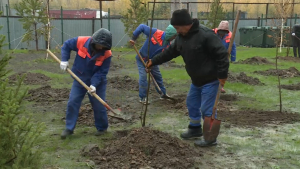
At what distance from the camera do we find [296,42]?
57.9 feet

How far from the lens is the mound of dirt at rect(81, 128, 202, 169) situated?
416 cm

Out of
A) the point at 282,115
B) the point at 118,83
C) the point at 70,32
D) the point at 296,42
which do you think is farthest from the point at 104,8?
the point at 282,115

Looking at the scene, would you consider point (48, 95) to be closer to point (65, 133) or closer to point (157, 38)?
point (157, 38)

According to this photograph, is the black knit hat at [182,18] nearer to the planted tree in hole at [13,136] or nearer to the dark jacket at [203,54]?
the dark jacket at [203,54]

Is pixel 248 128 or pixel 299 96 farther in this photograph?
Result: pixel 299 96

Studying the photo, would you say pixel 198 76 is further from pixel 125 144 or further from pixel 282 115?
pixel 282 115

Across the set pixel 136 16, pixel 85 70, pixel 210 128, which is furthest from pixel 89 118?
pixel 136 16

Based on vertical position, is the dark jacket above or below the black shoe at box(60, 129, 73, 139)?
above

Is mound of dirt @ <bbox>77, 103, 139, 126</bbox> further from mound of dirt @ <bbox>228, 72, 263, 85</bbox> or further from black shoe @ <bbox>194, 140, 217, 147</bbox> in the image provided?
mound of dirt @ <bbox>228, 72, 263, 85</bbox>

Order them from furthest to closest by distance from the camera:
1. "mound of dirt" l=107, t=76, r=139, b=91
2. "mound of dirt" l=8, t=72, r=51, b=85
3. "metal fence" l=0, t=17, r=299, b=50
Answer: "metal fence" l=0, t=17, r=299, b=50, "mound of dirt" l=8, t=72, r=51, b=85, "mound of dirt" l=107, t=76, r=139, b=91

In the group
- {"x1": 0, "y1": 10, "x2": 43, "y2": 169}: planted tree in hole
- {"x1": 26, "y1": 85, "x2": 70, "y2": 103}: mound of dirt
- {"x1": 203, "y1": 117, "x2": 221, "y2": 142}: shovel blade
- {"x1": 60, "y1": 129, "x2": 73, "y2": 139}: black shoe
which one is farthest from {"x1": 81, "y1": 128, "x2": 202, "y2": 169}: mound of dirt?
{"x1": 26, "y1": 85, "x2": 70, "y2": 103}: mound of dirt

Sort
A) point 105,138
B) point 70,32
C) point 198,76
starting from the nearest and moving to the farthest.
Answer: point 198,76 → point 105,138 → point 70,32

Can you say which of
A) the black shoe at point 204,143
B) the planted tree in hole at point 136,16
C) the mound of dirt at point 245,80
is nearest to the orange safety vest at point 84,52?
the black shoe at point 204,143

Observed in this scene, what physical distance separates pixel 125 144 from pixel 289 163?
6.82ft
